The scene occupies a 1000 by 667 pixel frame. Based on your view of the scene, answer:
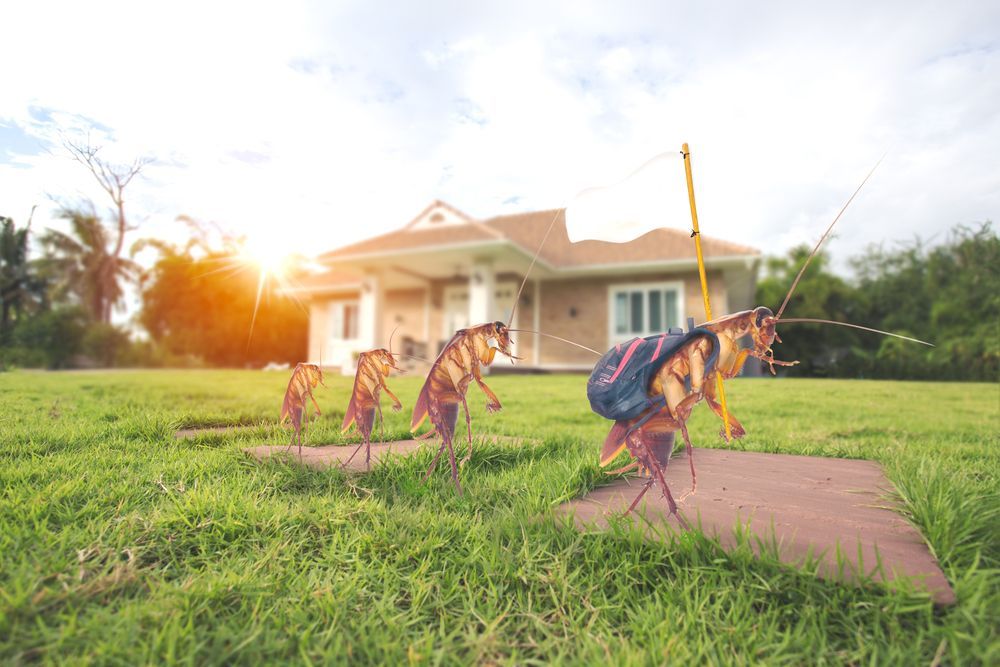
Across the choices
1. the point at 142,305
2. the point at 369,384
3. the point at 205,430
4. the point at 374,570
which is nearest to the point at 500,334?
the point at 369,384

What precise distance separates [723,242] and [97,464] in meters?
13.9

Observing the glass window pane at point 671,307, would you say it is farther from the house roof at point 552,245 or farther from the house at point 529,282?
the house roof at point 552,245

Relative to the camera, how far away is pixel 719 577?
4.90 ft

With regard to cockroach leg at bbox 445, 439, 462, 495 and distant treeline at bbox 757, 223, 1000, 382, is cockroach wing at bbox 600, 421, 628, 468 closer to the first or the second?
cockroach leg at bbox 445, 439, 462, 495

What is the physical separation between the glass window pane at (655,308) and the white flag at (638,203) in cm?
1285

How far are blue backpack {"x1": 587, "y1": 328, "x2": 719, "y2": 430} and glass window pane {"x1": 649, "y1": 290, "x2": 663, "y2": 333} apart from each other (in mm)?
13346

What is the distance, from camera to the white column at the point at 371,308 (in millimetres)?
14703

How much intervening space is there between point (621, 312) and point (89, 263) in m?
13.6

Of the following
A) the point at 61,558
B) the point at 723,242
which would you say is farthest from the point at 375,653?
the point at 723,242

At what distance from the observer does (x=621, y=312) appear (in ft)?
48.2

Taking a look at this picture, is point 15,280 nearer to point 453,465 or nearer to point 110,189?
point 110,189

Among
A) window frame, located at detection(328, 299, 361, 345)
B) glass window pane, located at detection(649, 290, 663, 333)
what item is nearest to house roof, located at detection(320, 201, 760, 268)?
glass window pane, located at detection(649, 290, 663, 333)

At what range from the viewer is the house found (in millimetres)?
13031

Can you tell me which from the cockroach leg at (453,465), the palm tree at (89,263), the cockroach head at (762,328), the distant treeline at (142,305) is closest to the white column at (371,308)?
the distant treeline at (142,305)
